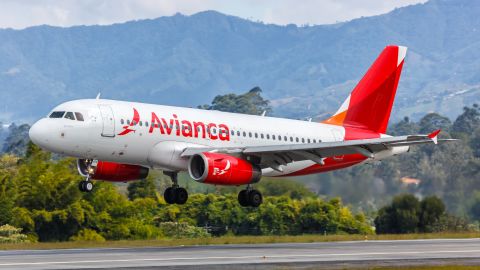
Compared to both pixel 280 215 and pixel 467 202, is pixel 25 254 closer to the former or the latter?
pixel 467 202

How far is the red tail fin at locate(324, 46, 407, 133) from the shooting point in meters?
61.0

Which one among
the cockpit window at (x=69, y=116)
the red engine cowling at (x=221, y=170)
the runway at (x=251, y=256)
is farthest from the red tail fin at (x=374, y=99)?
the cockpit window at (x=69, y=116)

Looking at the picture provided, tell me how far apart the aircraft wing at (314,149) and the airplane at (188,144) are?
47mm

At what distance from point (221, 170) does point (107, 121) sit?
5.69 m

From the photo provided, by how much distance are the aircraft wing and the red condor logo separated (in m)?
1.08

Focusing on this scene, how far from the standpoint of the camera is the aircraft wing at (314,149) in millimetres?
51000

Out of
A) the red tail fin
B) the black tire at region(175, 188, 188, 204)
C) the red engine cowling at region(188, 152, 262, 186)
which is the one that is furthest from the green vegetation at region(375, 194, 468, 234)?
the red engine cowling at region(188, 152, 262, 186)

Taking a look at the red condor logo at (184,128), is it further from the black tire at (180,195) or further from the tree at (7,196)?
the tree at (7,196)

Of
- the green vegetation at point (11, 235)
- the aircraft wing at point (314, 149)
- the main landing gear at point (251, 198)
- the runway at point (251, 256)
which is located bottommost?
the runway at point (251, 256)

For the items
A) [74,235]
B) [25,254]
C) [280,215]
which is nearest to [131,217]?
[74,235]

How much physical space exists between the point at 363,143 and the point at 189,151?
825 centimetres

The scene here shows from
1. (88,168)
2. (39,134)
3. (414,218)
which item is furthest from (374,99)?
(39,134)

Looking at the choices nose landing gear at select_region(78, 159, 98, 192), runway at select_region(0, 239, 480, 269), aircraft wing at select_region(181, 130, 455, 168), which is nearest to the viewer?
runway at select_region(0, 239, 480, 269)

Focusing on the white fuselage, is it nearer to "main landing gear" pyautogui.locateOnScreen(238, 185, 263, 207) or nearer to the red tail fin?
"main landing gear" pyautogui.locateOnScreen(238, 185, 263, 207)
